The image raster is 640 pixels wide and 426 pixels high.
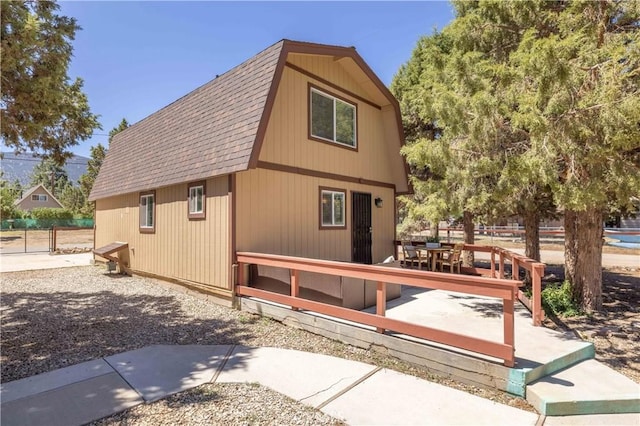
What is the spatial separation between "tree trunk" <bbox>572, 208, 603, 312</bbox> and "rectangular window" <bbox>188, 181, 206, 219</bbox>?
720 centimetres

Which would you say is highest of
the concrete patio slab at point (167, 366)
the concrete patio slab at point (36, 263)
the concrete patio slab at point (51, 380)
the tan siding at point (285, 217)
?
the tan siding at point (285, 217)

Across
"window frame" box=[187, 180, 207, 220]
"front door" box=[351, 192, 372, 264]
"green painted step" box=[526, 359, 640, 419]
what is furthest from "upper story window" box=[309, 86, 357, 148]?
"green painted step" box=[526, 359, 640, 419]

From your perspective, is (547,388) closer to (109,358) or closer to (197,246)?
(109,358)

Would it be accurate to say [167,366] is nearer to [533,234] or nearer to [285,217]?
[285,217]

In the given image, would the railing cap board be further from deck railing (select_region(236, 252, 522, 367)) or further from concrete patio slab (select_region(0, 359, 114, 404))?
concrete patio slab (select_region(0, 359, 114, 404))

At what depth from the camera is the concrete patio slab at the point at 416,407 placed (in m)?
2.94

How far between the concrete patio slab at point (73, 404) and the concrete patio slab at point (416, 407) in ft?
6.31

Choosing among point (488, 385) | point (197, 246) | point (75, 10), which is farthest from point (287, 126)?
point (488, 385)

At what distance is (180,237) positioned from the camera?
796 centimetres

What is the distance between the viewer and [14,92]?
4.47 metres

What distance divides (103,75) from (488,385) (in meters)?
16.3

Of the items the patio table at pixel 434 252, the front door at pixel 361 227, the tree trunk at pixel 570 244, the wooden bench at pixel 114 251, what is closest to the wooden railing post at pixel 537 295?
the tree trunk at pixel 570 244

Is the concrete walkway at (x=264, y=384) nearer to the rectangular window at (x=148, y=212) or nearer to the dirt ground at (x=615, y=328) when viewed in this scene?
the dirt ground at (x=615, y=328)

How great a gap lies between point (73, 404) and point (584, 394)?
4.70 metres
